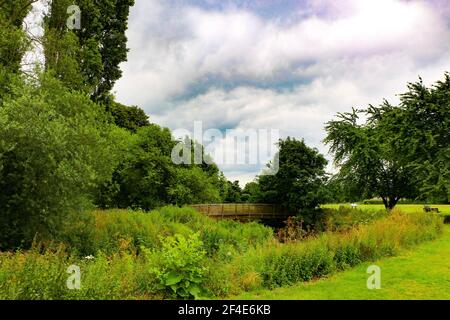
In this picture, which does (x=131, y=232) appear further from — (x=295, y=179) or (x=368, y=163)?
(x=368, y=163)

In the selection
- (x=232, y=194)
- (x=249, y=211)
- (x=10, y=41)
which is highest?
(x=10, y=41)

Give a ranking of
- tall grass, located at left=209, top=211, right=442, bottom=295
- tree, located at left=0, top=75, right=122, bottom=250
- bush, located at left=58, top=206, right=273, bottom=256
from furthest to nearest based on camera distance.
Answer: bush, located at left=58, top=206, right=273, bottom=256
tree, located at left=0, top=75, right=122, bottom=250
tall grass, located at left=209, top=211, right=442, bottom=295

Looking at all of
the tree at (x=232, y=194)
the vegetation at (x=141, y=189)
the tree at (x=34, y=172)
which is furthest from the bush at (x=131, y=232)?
the tree at (x=232, y=194)

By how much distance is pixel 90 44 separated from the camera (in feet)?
97.9

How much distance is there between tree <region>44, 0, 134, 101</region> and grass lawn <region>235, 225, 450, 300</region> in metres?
18.1

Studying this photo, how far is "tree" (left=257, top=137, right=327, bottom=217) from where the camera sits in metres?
38.6

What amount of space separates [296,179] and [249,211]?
227 inches

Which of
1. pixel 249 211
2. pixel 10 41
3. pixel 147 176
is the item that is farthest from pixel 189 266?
pixel 249 211

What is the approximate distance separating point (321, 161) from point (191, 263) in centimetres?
3443

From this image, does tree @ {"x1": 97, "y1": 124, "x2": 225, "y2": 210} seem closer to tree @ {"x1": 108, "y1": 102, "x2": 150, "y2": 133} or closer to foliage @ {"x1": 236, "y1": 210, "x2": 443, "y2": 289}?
tree @ {"x1": 108, "y1": 102, "x2": 150, "y2": 133}

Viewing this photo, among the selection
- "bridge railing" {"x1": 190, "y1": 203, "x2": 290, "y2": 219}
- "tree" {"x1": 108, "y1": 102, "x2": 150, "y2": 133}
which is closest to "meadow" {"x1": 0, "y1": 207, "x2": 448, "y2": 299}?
"bridge railing" {"x1": 190, "y1": 203, "x2": 290, "y2": 219}

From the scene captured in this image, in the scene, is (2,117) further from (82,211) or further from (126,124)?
(126,124)
